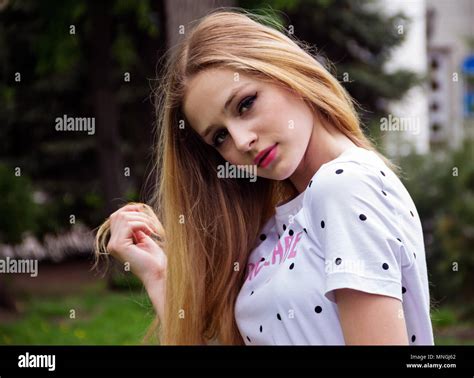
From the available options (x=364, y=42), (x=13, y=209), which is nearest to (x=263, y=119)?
(x=13, y=209)

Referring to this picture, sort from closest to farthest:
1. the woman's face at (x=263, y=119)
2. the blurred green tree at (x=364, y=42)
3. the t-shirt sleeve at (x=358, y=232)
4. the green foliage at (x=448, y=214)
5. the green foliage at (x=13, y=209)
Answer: the t-shirt sleeve at (x=358, y=232) → the woman's face at (x=263, y=119) → the green foliage at (x=448, y=214) → the green foliage at (x=13, y=209) → the blurred green tree at (x=364, y=42)

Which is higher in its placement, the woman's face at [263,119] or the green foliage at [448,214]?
the woman's face at [263,119]

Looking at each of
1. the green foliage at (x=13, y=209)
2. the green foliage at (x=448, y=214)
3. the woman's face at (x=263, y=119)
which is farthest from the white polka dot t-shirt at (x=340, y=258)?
the green foliage at (x=13, y=209)

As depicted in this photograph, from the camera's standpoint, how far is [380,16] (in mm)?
10172

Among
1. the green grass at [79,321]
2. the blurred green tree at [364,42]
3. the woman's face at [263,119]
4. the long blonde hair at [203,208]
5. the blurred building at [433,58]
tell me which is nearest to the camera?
the woman's face at [263,119]

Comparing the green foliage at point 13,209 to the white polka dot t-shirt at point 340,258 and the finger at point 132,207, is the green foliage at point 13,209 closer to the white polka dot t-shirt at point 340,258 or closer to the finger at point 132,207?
the finger at point 132,207

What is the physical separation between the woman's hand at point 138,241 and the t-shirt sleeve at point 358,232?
21.8 inches

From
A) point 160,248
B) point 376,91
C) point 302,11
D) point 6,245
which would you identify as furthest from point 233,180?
point 376,91

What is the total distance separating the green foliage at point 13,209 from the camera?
716 cm

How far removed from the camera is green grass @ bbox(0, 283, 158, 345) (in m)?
5.75

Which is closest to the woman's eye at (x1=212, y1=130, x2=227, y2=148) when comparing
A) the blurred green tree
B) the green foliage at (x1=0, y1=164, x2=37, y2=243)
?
the green foliage at (x1=0, y1=164, x2=37, y2=243)
